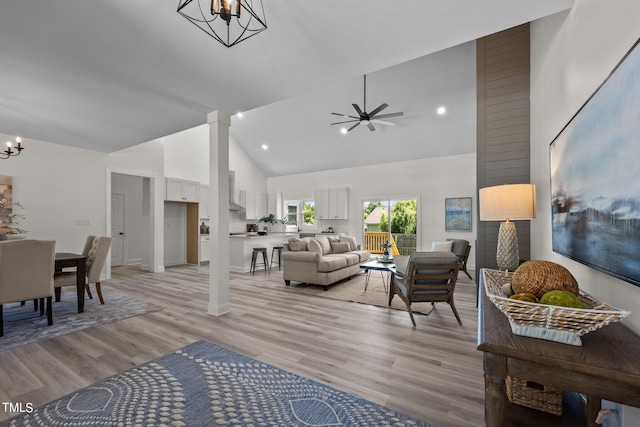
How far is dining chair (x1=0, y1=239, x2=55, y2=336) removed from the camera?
285cm

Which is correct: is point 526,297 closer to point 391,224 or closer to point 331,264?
point 331,264

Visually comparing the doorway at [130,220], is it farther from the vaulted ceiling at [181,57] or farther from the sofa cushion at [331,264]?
the sofa cushion at [331,264]

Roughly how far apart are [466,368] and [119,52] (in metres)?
3.96

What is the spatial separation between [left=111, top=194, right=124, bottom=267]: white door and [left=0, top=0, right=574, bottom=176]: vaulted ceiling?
269 cm

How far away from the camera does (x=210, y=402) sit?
186 cm

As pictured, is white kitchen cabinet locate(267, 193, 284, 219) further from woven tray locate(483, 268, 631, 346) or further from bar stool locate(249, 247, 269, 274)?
woven tray locate(483, 268, 631, 346)

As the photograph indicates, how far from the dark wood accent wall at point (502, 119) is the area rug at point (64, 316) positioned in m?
4.65

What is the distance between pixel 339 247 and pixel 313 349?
3769 mm

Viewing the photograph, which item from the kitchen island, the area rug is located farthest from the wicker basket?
the kitchen island

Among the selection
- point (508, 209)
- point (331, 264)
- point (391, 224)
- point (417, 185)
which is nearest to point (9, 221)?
point (331, 264)

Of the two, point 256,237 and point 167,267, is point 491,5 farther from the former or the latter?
point 167,267

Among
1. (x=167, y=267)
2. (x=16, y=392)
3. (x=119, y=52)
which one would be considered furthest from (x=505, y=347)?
(x=167, y=267)

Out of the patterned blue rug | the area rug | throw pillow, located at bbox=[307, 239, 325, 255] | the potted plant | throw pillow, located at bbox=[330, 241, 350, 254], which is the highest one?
the potted plant

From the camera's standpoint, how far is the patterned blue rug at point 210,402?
168 centimetres
